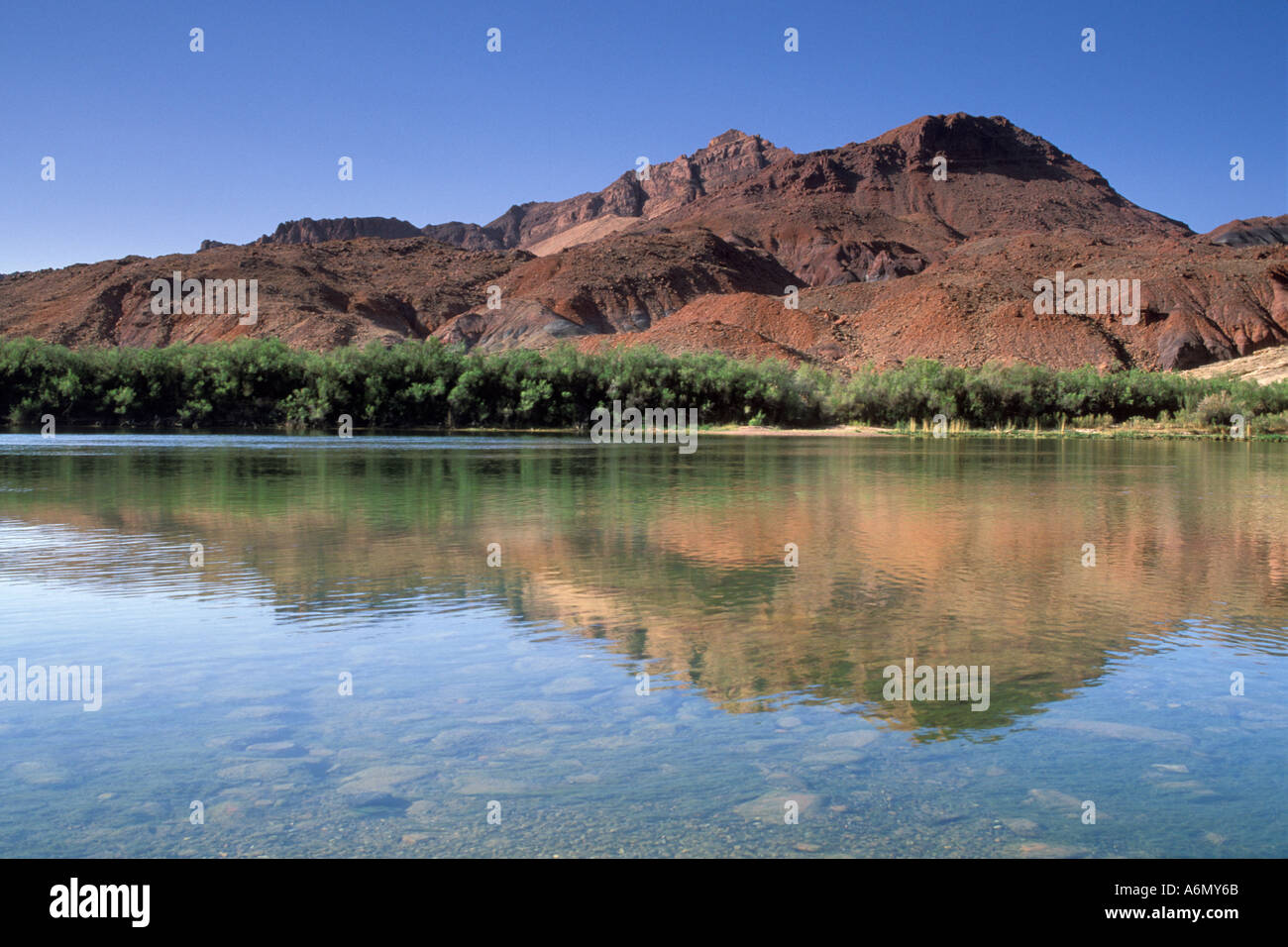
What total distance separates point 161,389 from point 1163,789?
6509 centimetres

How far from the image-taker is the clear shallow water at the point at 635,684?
16.0ft

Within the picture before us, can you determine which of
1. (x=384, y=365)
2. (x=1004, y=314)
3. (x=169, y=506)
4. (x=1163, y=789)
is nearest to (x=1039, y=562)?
(x=1163, y=789)

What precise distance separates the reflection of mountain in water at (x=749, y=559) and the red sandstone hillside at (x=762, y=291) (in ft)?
197

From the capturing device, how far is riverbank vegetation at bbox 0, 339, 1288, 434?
60.7 m

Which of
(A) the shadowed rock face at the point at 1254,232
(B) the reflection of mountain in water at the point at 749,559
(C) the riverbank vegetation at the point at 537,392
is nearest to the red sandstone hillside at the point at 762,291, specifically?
(A) the shadowed rock face at the point at 1254,232

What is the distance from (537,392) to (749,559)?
52.4 m

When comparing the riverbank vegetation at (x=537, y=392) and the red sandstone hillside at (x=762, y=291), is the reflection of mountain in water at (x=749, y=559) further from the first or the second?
the red sandstone hillside at (x=762, y=291)

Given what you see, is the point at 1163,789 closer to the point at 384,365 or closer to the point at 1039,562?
the point at 1039,562

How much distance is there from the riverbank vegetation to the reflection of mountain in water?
37.4 metres

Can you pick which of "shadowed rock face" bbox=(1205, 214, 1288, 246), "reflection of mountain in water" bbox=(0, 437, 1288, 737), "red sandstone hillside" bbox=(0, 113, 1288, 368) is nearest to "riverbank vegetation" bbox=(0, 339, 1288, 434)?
"red sandstone hillside" bbox=(0, 113, 1288, 368)

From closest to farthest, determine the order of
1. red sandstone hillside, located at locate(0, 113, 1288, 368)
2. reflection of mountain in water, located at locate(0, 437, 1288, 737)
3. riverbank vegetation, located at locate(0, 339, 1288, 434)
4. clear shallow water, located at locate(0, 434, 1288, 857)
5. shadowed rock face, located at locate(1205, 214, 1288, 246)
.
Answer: clear shallow water, located at locate(0, 434, 1288, 857), reflection of mountain in water, located at locate(0, 437, 1288, 737), riverbank vegetation, located at locate(0, 339, 1288, 434), red sandstone hillside, located at locate(0, 113, 1288, 368), shadowed rock face, located at locate(1205, 214, 1288, 246)

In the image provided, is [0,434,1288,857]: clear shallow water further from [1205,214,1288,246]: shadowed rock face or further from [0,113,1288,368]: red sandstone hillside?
[1205,214,1288,246]: shadowed rock face
